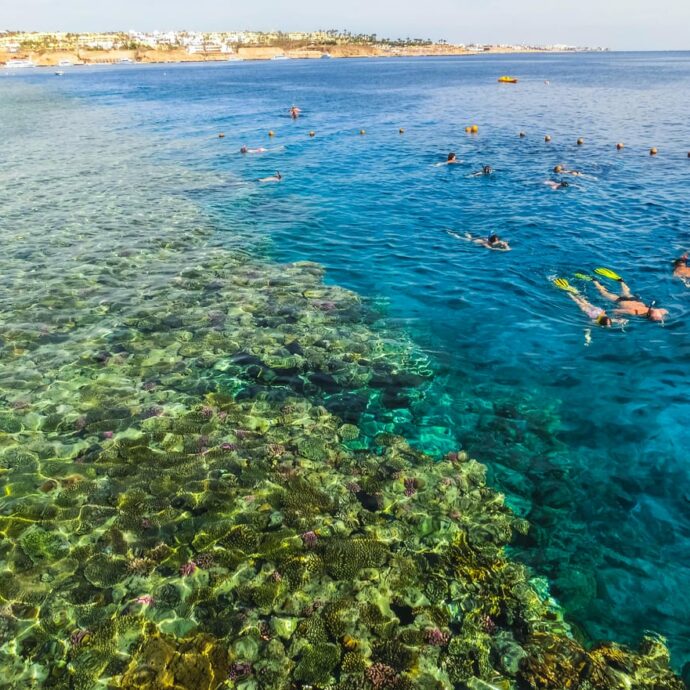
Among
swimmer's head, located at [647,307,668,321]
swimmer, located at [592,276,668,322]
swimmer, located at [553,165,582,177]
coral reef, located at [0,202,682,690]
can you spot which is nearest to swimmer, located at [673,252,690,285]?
swimmer, located at [592,276,668,322]

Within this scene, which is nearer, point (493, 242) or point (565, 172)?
point (493, 242)

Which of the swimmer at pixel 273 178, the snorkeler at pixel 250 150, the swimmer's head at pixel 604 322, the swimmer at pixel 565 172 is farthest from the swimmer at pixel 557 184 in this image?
the snorkeler at pixel 250 150

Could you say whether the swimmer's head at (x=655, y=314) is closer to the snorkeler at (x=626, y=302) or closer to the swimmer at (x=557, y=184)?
the snorkeler at (x=626, y=302)

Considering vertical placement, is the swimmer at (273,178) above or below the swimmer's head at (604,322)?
below

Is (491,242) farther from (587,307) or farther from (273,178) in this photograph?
(273,178)

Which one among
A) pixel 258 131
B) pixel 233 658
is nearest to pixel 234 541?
pixel 233 658

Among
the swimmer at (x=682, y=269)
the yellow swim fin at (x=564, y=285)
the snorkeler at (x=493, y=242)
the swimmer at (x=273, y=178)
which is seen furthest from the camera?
the swimmer at (x=273, y=178)

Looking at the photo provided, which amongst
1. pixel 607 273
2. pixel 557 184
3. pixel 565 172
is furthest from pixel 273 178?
pixel 607 273
